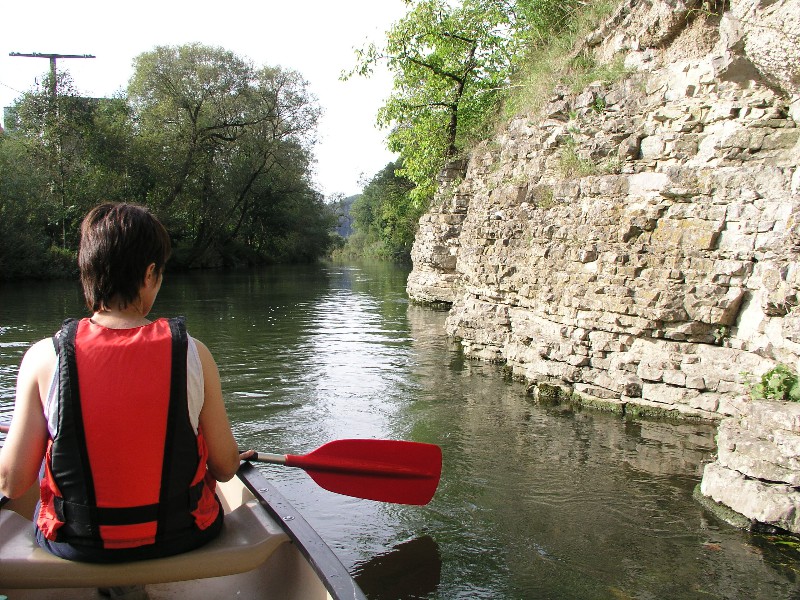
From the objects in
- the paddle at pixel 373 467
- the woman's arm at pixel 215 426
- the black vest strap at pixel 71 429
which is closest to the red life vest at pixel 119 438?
the black vest strap at pixel 71 429

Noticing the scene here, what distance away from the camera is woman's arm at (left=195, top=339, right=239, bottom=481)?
7.76ft

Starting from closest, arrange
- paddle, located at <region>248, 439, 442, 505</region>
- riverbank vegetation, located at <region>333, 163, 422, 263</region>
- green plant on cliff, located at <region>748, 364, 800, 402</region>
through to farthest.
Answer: paddle, located at <region>248, 439, 442, 505</region> < green plant on cliff, located at <region>748, 364, 800, 402</region> < riverbank vegetation, located at <region>333, 163, 422, 263</region>

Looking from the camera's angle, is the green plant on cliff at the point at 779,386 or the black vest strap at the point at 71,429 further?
the green plant on cliff at the point at 779,386

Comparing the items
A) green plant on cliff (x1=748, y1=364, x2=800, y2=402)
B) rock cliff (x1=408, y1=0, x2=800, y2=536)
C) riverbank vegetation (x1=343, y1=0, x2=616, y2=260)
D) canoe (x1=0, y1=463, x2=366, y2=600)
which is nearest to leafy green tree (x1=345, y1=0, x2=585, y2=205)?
riverbank vegetation (x1=343, y1=0, x2=616, y2=260)

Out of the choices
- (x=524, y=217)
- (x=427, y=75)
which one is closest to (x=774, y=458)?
(x=524, y=217)

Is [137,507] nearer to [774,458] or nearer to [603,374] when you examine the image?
[774,458]

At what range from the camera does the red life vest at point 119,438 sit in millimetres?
2170

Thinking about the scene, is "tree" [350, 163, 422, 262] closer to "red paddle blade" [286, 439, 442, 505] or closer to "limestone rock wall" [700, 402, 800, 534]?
"limestone rock wall" [700, 402, 800, 534]

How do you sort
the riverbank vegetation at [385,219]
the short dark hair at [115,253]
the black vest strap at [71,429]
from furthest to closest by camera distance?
the riverbank vegetation at [385,219] < the short dark hair at [115,253] < the black vest strap at [71,429]

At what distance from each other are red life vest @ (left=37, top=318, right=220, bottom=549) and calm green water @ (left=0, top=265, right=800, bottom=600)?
79.3 inches

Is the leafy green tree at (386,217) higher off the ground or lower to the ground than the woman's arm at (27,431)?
higher

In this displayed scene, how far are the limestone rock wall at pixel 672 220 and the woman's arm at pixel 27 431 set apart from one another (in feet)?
16.1

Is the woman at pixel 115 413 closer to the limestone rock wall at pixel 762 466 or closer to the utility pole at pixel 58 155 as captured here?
the limestone rock wall at pixel 762 466

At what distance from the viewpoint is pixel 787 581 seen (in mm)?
3951
